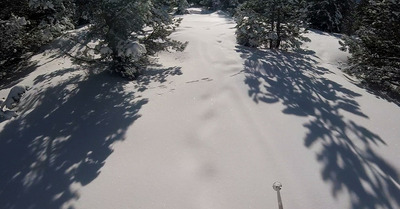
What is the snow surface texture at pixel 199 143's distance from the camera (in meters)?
4.00

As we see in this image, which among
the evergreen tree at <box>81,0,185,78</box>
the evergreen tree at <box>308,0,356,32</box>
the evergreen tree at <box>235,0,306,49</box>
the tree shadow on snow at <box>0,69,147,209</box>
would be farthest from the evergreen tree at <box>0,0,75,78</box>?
the evergreen tree at <box>308,0,356,32</box>

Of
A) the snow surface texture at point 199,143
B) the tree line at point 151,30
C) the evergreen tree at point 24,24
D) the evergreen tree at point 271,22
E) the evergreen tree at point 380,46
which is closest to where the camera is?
the snow surface texture at point 199,143

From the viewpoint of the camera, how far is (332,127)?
5523mm

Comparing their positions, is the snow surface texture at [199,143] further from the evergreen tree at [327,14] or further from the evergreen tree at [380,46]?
the evergreen tree at [327,14]

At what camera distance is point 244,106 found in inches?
245

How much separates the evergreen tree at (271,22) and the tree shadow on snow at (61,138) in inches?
254

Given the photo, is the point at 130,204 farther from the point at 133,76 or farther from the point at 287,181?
the point at 133,76

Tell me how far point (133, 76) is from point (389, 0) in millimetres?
8193

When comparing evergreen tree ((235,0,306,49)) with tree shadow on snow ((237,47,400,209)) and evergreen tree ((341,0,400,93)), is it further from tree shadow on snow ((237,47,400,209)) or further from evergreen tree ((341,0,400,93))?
evergreen tree ((341,0,400,93))

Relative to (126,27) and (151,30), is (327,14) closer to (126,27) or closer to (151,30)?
(151,30)

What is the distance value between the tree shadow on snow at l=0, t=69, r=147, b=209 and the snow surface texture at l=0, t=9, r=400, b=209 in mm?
22

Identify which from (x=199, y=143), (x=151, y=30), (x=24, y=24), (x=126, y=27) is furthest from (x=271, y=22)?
(x=24, y=24)

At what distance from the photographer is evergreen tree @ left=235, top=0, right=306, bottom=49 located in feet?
37.9

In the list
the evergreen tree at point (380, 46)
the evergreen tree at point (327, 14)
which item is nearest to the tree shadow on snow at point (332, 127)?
the evergreen tree at point (380, 46)
